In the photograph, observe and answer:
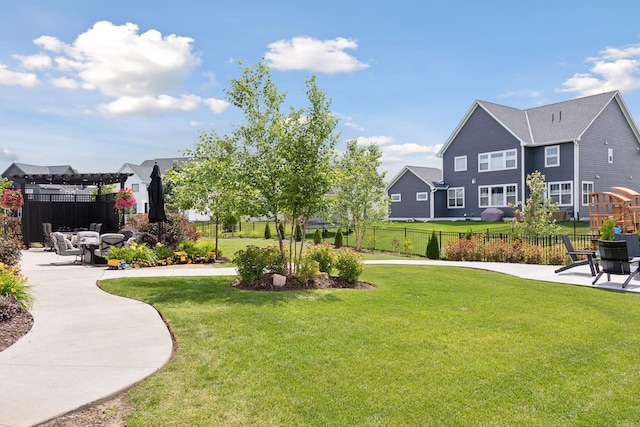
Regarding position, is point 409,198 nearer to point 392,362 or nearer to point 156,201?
point 156,201

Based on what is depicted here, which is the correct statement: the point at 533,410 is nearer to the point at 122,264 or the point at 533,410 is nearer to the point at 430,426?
the point at 430,426

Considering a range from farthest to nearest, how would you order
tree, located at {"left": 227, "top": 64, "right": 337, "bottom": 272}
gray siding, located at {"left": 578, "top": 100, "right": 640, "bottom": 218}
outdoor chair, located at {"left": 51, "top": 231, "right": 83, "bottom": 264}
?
gray siding, located at {"left": 578, "top": 100, "right": 640, "bottom": 218}
outdoor chair, located at {"left": 51, "top": 231, "right": 83, "bottom": 264}
tree, located at {"left": 227, "top": 64, "right": 337, "bottom": 272}

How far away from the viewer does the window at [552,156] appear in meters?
29.6

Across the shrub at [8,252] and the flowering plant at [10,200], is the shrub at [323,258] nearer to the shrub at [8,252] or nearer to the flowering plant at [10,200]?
the shrub at [8,252]

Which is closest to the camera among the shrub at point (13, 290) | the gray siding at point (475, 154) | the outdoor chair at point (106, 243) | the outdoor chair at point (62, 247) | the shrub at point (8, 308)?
the shrub at point (8, 308)

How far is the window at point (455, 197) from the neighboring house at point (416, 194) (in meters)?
0.55

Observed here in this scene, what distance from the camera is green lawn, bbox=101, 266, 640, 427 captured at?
3736 millimetres

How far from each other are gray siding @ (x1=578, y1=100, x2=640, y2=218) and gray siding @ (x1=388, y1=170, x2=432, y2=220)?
35.6 ft

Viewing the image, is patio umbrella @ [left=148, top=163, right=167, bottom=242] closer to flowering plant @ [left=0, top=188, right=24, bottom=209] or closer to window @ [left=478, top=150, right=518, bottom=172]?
flowering plant @ [left=0, top=188, right=24, bottom=209]

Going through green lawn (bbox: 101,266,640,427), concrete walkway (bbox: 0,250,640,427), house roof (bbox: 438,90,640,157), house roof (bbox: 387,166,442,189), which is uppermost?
house roof (bbox: 438,90,640,157)

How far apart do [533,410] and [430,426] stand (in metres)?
1.00

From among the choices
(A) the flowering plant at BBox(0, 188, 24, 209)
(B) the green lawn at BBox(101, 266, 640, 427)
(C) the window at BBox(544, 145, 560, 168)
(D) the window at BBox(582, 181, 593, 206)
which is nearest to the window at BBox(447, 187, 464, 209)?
(C) the window at BBox(544, 145, 560, 168)

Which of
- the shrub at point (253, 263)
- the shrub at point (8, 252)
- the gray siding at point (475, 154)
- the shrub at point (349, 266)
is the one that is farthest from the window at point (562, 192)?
the shrub at point (8, 252)

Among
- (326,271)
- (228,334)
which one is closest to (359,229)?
(326,271)
